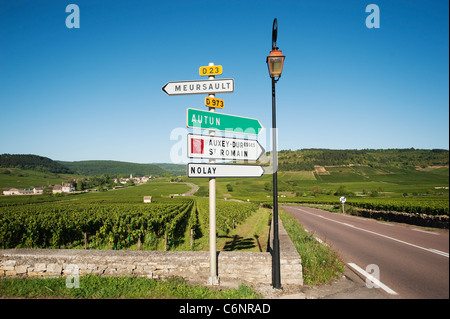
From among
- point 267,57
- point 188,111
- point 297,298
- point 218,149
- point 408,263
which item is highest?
point 267,57

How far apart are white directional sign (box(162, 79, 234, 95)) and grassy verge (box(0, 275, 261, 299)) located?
4.58 metres

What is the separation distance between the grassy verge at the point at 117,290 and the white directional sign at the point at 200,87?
15.0ft

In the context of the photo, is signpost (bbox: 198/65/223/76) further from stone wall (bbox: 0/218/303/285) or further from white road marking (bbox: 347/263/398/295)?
white road marking (bbox: 347/263/398/295)

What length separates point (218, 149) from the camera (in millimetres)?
5082

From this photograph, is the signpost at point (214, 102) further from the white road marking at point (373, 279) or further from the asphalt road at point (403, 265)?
the white road marking at point (373, 279)

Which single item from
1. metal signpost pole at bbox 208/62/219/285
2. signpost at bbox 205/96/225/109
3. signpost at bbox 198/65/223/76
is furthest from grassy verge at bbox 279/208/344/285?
signpost at bbox 198/65/223/76

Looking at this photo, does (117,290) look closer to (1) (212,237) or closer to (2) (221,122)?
(1) (212,237)

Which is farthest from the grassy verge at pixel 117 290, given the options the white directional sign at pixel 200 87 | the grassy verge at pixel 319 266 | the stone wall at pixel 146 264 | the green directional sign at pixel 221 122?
the white directional sign at pixel 200 87

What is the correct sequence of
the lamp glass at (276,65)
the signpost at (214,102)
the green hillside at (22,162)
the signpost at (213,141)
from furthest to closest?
the green hillside at (22,162)
the signpost at (214,102)
the signpost at (213,141)
the lamp glass at (276,65)

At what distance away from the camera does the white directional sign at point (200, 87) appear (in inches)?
204

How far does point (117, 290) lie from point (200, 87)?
5.01 metres
